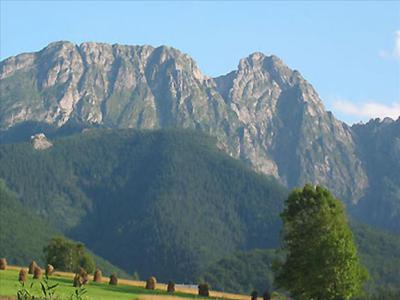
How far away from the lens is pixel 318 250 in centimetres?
6488

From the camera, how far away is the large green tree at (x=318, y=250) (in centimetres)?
6406

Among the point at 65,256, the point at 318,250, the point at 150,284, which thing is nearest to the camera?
the point at 318,250

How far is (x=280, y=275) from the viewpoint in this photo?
2707 inches

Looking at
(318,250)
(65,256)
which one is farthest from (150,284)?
(65,256)

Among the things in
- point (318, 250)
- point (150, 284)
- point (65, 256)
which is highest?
point (318, 250)

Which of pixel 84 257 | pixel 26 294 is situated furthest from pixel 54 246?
pixel 26 294

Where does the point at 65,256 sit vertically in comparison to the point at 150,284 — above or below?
above

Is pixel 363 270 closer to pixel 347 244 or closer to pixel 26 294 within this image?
pixel 347 244

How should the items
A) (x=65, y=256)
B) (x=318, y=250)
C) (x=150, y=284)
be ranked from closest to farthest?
1. (x=318, y=250)
2. (x=150, y=284)
3. (x=65, y=256)

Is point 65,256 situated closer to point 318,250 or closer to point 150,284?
point 150,284

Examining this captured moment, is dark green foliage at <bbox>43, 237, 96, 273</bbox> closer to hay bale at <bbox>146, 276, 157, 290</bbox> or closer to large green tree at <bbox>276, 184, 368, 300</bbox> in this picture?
hay bale at <bbox>146, 276, 157, 290</bbox>

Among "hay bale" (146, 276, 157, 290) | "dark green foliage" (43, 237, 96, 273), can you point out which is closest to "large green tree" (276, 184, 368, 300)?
"hay bale" (146, 276, 157, 290)

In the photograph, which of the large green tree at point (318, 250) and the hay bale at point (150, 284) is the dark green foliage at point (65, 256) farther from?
the large green tree at point (318, 250)

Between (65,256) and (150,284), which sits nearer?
(150,284)
